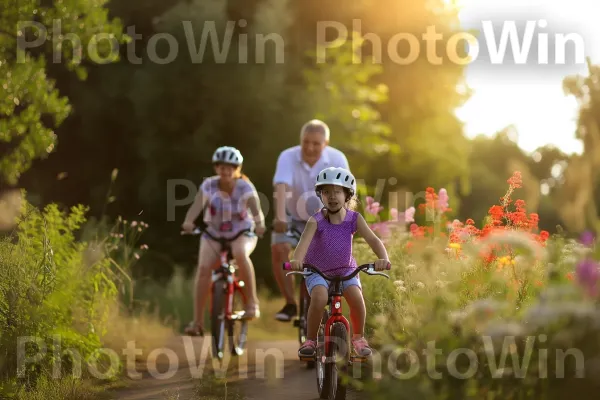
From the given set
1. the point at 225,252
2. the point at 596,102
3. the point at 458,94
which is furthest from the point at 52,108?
the point at 458,94

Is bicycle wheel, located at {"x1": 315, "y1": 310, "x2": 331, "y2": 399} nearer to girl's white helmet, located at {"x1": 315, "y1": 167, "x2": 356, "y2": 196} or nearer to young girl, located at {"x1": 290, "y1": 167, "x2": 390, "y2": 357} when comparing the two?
young girl, located at {"x1": 290, "y1": 167, "x2": 390, "y2": 357}

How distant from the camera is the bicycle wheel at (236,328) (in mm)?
12117

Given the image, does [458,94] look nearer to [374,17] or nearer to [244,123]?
[374,17]

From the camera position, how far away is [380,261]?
27.8 ft

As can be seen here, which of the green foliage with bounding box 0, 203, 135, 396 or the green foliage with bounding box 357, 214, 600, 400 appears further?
the green foliage with bounding box 0, 203, 135, 396

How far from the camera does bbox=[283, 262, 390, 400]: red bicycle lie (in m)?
8.54

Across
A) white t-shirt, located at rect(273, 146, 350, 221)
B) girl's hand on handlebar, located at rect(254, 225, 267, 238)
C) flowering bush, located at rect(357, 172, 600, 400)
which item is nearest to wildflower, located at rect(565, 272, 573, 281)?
flowering bush, located at rect(357, 172, 600, 400)

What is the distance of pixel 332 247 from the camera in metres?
8.91

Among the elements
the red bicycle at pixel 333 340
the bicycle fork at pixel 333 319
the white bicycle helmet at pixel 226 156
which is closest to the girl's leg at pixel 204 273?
the white bicycle helmet at pixel 226 156

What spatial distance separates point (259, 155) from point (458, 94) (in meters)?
11.9

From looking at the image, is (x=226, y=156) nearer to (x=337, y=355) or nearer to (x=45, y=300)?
(x=45, y=300)

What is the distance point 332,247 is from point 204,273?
3.75 metres

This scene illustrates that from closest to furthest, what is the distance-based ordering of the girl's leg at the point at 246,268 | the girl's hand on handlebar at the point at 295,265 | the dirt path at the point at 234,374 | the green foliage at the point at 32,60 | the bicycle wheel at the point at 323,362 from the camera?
the girl's hand on handlebar at the point at 295,265
the bicycle wheel at the point at 323,362
the dirt path at the point at 234,374
the girl's leg at the point at 246,268
the green foliage at the point at 32,60

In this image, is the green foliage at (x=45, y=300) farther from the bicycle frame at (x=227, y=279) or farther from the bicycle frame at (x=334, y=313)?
the bicycle frame at (x=334, y=313)
